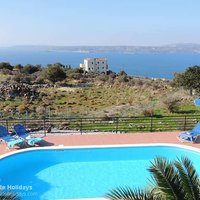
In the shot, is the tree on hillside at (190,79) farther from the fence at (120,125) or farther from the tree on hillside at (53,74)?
the tree on hillside at (53,74)

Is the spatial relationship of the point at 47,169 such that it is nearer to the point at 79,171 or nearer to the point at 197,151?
the point at 79,171

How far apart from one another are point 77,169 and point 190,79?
16882mm

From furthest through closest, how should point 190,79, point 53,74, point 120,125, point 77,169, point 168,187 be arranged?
point 53,74
point 190,79
point 120,125
point 77,169
point 168,187

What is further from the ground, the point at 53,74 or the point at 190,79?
the point at 190,79

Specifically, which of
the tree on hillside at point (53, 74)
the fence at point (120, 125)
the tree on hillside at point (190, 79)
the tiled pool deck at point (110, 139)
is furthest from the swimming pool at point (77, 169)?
the tree on hillside at point (53, 74)

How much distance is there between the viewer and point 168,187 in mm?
4492

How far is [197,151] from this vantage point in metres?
10.9

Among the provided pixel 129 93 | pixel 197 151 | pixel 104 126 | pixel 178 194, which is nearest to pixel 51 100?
pixel 129 93

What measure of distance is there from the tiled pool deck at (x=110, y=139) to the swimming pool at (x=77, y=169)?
2.17 ft

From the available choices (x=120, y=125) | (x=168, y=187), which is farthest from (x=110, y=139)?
(x=168, y=187)

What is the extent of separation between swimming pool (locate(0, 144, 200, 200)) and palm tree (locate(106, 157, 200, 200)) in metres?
4.42

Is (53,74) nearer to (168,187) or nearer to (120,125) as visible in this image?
(120,125)

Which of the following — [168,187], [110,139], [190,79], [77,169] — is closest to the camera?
[168,187]

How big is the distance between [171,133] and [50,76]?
32.1m
